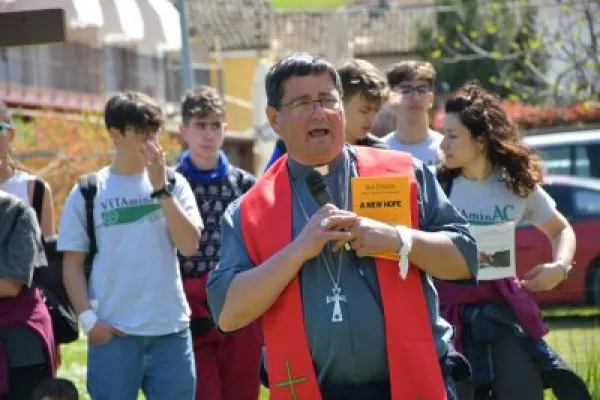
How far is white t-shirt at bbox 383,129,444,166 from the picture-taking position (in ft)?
25.6

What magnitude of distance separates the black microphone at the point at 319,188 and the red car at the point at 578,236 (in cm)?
1082

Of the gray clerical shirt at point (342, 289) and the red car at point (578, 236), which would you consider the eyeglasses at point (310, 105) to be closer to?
the gray clerical shirt at point (342, 289)

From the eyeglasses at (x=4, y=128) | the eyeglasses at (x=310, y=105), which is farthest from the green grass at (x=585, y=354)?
the eyeglasses at (x=310, y=105)

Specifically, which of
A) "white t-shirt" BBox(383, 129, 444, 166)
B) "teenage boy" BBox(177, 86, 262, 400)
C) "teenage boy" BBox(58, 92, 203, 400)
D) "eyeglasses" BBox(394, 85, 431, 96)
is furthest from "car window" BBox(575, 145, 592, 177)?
"teenage boy" BBox(58, 92, 203, 400)

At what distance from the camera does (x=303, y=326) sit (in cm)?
446

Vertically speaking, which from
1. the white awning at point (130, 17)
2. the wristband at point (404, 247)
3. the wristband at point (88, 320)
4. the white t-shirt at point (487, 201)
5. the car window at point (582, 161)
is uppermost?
the white awning at point (130, 17)

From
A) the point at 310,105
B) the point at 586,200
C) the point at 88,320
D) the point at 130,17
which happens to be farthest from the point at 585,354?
the point at 586,200

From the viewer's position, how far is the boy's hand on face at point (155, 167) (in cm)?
698

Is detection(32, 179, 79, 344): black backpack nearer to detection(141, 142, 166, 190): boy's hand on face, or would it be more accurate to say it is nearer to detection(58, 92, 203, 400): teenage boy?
detection(58, 92, 203, 400): teenage boy

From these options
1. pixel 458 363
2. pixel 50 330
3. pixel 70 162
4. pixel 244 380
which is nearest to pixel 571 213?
pixel 70 162

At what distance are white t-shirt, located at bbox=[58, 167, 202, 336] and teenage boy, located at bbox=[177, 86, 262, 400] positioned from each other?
54 cm

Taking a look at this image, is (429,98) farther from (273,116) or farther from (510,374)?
(273,116)

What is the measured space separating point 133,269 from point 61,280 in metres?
0.46

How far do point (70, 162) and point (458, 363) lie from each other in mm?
16039
